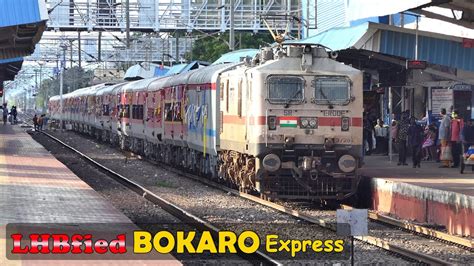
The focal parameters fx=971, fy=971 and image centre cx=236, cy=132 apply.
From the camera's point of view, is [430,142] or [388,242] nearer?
[388,242]

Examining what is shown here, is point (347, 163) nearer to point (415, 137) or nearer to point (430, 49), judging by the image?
point (415, 137)

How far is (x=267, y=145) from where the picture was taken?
19.4 m

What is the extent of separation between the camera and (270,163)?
19.3 meters

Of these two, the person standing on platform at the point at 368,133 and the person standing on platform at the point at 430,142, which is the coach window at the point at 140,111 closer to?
the person standing on platform at the point at 368,133

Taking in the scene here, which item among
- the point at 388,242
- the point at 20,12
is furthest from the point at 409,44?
the point at 20,12

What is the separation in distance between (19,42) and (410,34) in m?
20.7

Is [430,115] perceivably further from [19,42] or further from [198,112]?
[19,42]

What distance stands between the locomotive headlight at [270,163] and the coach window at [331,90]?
1.49 metres

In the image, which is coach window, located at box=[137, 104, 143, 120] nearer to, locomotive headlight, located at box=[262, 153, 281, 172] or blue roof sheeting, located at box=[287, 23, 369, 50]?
blue roof sheeting, located at box=[287, 23, 369, 50]

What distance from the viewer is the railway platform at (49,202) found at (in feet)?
48.6

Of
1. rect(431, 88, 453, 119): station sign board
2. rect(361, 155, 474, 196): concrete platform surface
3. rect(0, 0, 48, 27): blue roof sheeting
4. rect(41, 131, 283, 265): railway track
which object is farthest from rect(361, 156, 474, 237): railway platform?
rect(0, 0, 48, 27): blue roof sheeting

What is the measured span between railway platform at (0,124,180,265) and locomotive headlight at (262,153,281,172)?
3210mm

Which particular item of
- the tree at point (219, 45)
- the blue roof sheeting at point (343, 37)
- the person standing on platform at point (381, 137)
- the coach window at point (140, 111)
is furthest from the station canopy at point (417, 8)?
the tree at point (219, 45)

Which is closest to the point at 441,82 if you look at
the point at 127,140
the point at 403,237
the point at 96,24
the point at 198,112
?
the point at 198,112
